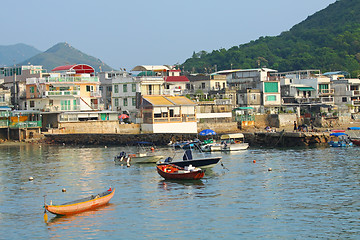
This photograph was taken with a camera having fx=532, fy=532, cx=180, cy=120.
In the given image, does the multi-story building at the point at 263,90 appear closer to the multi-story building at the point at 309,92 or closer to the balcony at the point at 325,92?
the multi-story building at the point at 309,92

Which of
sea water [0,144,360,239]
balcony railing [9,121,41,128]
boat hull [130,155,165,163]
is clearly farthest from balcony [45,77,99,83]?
boat hull [130,155,165,163]

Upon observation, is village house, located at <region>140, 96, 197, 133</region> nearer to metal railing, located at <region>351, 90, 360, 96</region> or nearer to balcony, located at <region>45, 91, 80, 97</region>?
balcony, located at <region>45, 91, 80, 97</region>

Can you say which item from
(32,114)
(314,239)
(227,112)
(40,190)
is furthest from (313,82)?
(314,239)

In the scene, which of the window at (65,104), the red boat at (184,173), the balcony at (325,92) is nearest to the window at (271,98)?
the balcony at (325,92)

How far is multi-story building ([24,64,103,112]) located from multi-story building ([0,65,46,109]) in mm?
3665

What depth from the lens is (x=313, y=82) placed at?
100 meters

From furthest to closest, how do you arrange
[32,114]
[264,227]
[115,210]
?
1. [32,114]
2. [115,210]
3. [264,227]

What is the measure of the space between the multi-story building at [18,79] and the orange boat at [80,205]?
6042 centimetres

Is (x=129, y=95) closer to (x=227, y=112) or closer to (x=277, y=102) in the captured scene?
(x=227, y=112)

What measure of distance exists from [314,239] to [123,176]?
2285cm

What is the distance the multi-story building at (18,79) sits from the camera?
91.7m

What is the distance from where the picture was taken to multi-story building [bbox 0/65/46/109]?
9169cm

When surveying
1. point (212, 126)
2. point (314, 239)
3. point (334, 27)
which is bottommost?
point (314, 239)

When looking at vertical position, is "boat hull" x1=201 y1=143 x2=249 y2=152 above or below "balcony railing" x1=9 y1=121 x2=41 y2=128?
below
